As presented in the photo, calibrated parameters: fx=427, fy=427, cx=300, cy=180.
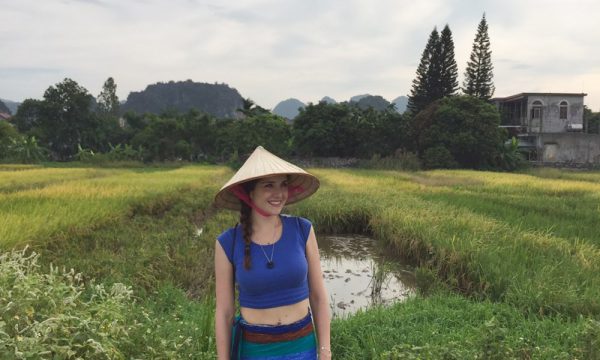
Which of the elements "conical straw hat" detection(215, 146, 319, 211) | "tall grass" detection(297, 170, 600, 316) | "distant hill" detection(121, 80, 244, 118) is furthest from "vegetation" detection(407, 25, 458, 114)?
"distant hill" detection(121, 80, 244, 118)

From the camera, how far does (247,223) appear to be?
1.90m

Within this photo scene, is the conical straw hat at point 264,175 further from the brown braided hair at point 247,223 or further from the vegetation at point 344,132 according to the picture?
the vegetation at point 344,132

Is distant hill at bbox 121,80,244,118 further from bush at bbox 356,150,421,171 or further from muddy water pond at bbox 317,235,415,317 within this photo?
muddy water pond at bbox 317,235,415,317

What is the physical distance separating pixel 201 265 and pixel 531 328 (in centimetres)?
394

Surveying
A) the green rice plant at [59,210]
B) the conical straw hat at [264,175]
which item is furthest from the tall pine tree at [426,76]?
the conical straw hat at [264,175]

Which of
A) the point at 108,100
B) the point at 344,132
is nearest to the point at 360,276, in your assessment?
the point at 344,132

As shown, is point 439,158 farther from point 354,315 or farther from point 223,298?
point 223,298

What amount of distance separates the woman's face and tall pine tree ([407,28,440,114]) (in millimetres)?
35291

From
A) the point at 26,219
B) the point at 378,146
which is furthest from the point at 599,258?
the point at 378,146

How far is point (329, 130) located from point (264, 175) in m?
30.0

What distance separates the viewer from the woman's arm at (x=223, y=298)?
1.85 metres

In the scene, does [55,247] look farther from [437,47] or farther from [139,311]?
[437,47]

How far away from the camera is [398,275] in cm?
627

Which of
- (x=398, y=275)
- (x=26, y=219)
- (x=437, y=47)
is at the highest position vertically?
(x=437, y=47)
